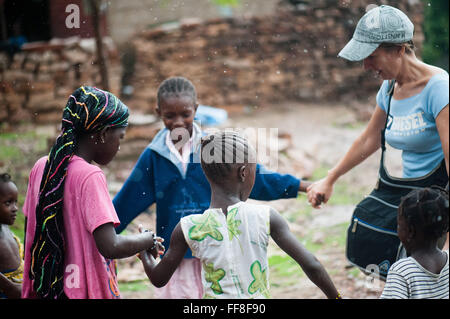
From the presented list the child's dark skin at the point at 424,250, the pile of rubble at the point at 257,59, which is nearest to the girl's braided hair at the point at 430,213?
the child's dark skin at the point at 424,250

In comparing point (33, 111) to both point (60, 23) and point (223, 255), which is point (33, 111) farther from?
point (223, 255)

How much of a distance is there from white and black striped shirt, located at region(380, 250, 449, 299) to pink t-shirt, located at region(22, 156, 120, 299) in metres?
1.14

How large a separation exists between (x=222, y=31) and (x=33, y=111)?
12.6ft

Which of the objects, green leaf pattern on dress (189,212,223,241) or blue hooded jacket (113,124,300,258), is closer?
green leaf pattern on dress (189,212,223,241)

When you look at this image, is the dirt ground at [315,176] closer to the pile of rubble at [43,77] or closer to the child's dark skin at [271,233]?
the child's dark skin at [271,233]

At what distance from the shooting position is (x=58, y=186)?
220cm

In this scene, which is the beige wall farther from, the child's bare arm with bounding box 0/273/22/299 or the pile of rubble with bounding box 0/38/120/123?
the child's bare arm with bounding box 0/273/22/299

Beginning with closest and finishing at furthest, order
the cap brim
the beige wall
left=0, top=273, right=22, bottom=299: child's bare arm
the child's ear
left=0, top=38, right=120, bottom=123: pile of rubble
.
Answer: the child's ear, the cap brim, left=0, top=273, right=22, bottom=299: child's bare arm, left=0, top=38, right=120, bottom=123: pile of rubble, the beige wall

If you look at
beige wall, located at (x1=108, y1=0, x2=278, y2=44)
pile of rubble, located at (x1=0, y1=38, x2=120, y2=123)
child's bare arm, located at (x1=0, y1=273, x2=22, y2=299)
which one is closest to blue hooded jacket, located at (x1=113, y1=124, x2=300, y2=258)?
child's bare arm, located at (x1=0, y1=273, x2=22, y2=299)

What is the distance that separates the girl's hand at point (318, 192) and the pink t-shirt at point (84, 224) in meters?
1.31

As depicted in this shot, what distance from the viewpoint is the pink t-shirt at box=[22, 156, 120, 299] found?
85.6 inches

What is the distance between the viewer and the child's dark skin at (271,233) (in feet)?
7.06

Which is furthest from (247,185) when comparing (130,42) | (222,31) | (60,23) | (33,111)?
(60,23)

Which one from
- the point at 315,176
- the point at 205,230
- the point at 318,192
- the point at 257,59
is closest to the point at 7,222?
the point at 205,230
